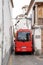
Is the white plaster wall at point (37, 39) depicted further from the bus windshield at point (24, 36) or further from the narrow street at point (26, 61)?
the narrow street at point (26, 61)

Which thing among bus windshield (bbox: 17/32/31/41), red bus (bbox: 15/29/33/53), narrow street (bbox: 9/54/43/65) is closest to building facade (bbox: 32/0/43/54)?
red bus (bbox: 15/29/33/53)

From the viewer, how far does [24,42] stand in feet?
87.5

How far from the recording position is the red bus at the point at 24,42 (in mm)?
26031

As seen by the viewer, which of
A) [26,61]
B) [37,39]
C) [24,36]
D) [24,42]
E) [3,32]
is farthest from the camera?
[24,36]

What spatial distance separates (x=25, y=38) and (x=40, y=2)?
4.41 m

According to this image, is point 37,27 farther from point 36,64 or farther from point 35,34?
point 36,64

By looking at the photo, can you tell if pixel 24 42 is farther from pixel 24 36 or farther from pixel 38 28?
pixel 38 28

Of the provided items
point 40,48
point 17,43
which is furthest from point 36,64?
point 17,43

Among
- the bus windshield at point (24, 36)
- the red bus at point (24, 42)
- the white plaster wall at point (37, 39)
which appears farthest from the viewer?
the bus windshield at point (24, 36)

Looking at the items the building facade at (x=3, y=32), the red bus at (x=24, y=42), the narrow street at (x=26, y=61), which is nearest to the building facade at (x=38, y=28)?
the red bus at (x=24, y=42)

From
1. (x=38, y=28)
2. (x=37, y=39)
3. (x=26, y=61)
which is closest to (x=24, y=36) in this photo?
(x=37, y=39)

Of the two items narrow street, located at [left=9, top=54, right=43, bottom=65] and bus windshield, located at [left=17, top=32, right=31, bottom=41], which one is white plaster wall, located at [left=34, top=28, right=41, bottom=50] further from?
narrow street, located at [left=9, top=54, right=43, bottom=65]

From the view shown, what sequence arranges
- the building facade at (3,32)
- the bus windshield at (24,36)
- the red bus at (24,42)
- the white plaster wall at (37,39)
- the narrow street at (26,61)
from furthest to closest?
the bus windshield at (24,36) < the red bus at (24,42) < the white plaster wall at (37,39) < the narrow street at (26,61) < the building facade at (3,32)

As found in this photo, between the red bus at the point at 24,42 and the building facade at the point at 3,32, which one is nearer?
the building facade at the point at 3,32
